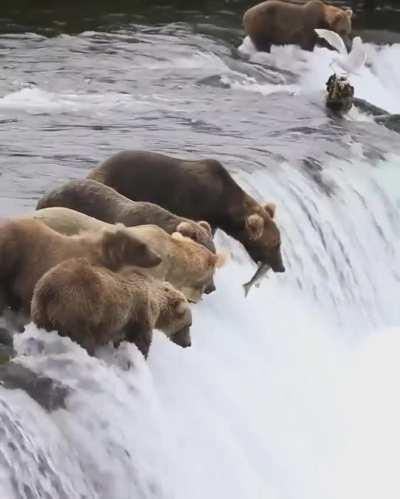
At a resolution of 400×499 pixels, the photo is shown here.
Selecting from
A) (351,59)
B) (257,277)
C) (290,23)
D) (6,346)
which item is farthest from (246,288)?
(290,23)

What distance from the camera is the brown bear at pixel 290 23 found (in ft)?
51.8

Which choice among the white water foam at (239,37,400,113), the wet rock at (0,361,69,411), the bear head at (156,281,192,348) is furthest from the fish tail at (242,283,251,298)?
the white water foam at (239,37,400,113)

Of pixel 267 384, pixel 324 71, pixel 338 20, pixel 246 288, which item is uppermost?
pixel 246 288

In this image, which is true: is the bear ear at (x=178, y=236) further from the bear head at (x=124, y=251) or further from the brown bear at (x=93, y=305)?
the brown bear at (x=93, y=305)

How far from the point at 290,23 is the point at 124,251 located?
11.1 meters

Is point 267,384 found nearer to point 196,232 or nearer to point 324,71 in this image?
point 196,232

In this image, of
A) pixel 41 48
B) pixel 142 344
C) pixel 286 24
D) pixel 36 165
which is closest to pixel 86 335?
pixel 142 344

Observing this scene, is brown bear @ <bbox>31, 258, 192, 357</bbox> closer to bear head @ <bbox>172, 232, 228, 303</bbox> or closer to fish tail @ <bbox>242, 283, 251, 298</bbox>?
bear head @ <bbox>172, 232, 228, 303</bbox>

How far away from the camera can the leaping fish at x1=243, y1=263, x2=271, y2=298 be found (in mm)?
7311

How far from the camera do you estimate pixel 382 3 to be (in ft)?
71.8

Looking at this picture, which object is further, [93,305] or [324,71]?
[324,71]

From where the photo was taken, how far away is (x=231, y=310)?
687cm

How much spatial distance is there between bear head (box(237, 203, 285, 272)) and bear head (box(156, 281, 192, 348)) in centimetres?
190

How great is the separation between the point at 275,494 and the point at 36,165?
4.18 m
